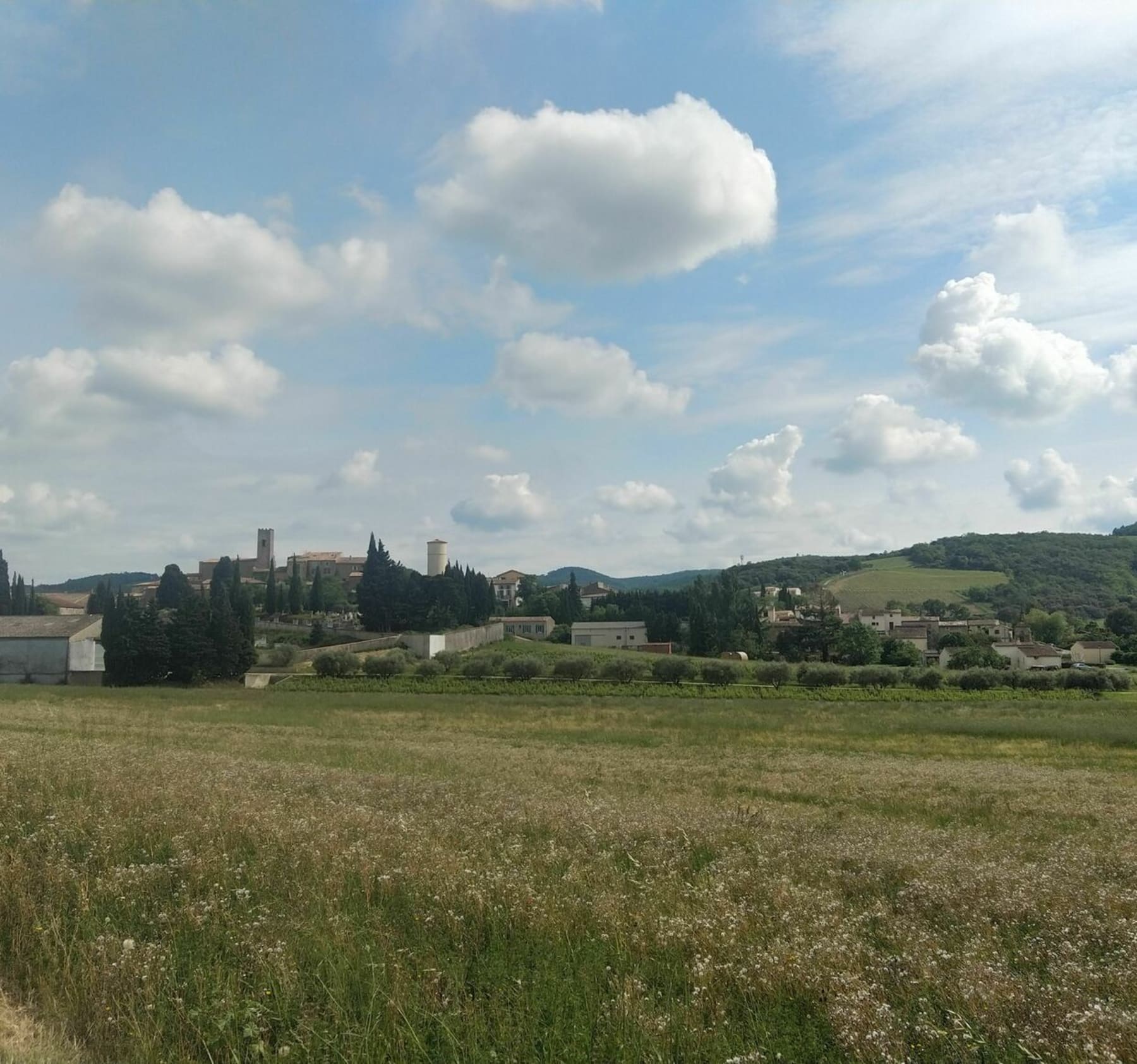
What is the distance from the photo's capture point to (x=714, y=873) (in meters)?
8.49

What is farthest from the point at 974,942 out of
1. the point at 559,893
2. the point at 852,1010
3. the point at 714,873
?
the point at 559,893

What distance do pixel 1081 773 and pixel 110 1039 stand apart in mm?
29930

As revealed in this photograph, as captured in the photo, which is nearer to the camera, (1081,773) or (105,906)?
(105,906)

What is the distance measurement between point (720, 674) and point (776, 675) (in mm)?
6008

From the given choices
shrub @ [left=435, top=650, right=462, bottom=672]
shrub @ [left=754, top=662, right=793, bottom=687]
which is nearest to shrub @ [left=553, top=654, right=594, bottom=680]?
shrub @ [left=435, top=650, right=462, bottom=672]

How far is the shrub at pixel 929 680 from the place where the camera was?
79500 mm

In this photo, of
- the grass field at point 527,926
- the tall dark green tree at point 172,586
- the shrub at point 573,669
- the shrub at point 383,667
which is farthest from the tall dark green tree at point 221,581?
the grass field at point 527,926

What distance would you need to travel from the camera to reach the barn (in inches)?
3484

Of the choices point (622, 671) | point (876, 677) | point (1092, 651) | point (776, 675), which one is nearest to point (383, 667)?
point (622, 671)

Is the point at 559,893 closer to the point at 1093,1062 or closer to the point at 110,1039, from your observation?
the point at 110,1039

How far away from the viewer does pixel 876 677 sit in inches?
3201

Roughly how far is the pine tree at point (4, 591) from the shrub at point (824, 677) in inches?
5092

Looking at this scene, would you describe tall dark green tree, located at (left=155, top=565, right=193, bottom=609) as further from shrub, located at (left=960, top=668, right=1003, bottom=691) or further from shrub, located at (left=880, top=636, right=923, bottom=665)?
shrub, located at (left=960, top=668, right=1003, bottom=691)

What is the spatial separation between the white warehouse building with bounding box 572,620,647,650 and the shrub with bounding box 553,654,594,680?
51.9m
